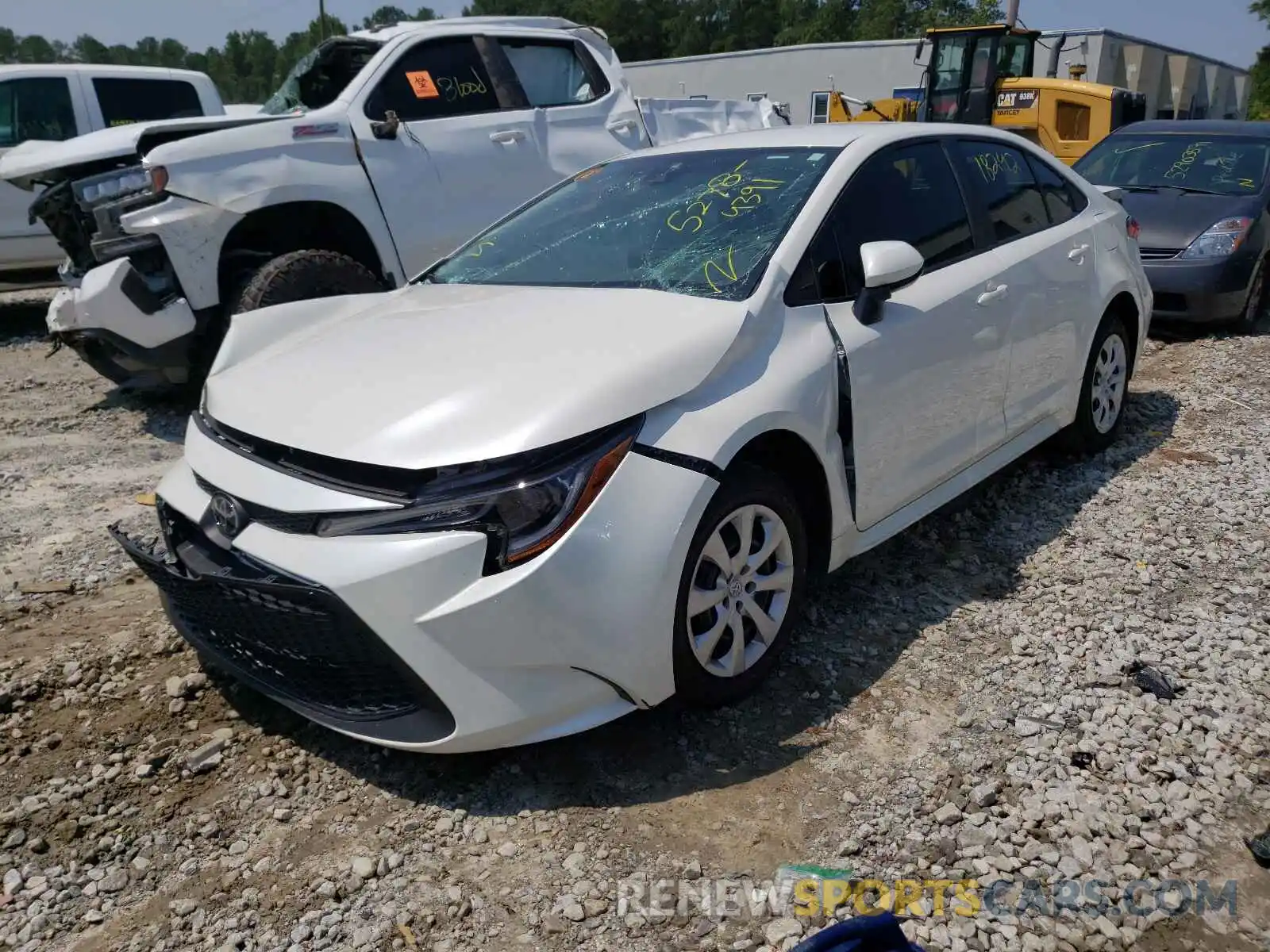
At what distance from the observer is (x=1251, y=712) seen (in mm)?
2967

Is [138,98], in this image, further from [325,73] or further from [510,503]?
[510,503]

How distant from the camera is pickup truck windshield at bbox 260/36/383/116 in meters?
6.52

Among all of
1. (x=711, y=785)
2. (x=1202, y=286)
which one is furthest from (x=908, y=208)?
(x=1202, y=286)

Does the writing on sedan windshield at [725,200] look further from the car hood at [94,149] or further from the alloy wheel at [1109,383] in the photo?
the car hood at [94,149]

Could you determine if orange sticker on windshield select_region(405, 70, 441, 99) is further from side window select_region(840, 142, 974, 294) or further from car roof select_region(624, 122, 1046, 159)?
side window select_region(840, 142, 974, 294)

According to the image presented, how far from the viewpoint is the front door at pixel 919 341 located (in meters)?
3.27

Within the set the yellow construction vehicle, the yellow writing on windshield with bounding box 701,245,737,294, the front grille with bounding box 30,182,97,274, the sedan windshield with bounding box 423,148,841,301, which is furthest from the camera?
the yellow construction vehicle

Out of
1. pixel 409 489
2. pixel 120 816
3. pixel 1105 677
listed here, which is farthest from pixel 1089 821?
pixel 120 816

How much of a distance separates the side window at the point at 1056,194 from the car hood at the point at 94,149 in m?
4.20

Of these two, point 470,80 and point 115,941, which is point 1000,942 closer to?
point 115,941

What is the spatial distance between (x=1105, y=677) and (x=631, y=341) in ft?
6.08

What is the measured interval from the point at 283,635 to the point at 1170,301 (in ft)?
23.3

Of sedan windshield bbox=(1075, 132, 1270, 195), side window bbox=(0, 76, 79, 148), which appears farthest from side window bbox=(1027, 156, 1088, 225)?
side window bbox=(0, 76, 79, 148)

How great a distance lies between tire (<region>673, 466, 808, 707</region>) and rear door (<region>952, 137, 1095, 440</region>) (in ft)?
5.07
